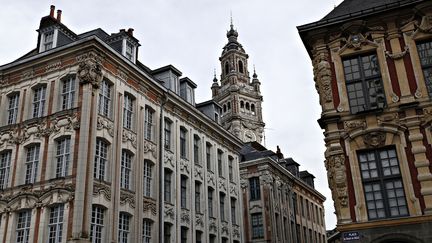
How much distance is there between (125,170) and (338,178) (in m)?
10.9

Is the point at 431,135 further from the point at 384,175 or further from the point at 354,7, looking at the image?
the point at 354,7

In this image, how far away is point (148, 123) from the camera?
25.0 m

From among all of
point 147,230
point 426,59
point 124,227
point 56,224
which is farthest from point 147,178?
point 426,59

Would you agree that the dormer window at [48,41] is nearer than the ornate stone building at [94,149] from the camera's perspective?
No

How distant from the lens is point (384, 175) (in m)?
15.5

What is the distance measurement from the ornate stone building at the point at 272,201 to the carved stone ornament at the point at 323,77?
21.4 m

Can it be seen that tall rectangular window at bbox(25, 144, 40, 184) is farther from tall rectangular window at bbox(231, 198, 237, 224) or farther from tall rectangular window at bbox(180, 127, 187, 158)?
tall rectangular window at bbox(231, 198, 237, 224)

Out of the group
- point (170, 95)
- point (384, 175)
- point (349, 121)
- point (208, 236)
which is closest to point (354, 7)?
point (349, 121)

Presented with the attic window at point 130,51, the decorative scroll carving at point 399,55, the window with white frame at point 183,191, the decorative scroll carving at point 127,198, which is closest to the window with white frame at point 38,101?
the attic window at point 130,51

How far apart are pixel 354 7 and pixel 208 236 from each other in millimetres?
16112

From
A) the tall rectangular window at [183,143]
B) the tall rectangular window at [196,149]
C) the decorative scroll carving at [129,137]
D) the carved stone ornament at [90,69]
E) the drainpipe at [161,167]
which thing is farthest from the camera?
the tall rectangular window at [196,149]

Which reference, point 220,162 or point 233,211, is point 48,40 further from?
point 233,211

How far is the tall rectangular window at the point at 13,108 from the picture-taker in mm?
22573

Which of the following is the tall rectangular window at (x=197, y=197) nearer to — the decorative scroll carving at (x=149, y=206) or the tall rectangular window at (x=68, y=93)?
the decorative scroll carving at (x=149, y=206)
